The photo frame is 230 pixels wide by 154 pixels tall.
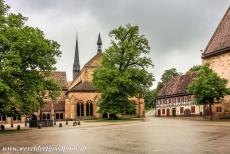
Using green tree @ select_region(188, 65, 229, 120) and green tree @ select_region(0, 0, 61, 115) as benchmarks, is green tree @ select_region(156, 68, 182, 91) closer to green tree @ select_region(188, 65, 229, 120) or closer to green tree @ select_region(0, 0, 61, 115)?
green tree @ select_region(188, 65, 229, 120)

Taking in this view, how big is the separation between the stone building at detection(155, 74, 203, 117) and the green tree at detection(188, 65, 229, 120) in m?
21.4

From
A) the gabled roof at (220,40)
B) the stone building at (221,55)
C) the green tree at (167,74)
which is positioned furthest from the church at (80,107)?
the green tree at (167,74)

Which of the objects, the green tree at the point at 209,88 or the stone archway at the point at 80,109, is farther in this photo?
the stone archway at the point at 80,109

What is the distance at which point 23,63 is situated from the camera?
3669 centimetres

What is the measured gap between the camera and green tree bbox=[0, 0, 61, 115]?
32969mm

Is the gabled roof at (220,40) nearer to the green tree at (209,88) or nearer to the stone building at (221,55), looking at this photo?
the stone building at (221,55)

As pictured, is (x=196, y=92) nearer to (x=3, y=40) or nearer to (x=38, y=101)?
(x=38, y=101)

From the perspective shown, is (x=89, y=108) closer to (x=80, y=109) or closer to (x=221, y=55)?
(x=80, y=109)

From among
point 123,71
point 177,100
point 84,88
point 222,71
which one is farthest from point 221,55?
point 84,88

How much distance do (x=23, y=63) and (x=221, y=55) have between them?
28.7 meters

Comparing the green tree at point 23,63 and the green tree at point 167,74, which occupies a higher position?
the green tree at point 167,74

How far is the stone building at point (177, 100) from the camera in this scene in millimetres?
77125

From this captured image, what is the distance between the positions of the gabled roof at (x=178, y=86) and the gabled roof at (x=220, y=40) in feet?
84.4

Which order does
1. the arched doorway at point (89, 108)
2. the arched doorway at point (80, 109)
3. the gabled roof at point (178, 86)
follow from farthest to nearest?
the gabled roof at point (178, 86) → the arched doorway at point (89, 108) → the arched doorway at point (80, 109)
